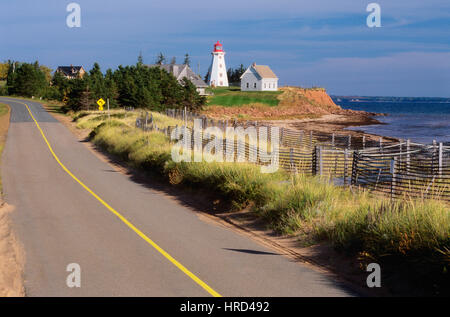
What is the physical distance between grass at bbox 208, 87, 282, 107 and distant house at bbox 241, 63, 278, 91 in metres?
3.43

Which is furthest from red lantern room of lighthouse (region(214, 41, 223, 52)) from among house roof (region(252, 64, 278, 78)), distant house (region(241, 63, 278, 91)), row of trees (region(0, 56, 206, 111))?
row of trees (region(0, 56, 206, 111))

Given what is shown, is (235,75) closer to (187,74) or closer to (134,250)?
(187,74)

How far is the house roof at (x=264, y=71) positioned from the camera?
4660 inches

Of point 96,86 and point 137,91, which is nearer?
point 137,91

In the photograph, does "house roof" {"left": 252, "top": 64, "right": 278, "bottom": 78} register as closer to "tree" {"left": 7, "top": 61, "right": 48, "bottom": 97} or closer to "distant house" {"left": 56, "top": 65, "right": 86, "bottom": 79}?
"tree" {"left": 7, "top": 61, "right": 48, "bottom": 97}

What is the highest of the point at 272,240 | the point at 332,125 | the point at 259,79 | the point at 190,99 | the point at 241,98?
the point at 259,79

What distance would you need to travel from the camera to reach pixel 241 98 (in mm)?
110375

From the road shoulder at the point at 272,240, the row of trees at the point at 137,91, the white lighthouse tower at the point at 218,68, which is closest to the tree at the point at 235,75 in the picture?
the white lighthouse tower at the point at 218,68

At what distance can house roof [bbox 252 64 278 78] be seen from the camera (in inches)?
4660

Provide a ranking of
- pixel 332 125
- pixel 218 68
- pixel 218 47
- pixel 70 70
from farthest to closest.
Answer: pixel 70 70 < pixel 218 68 < pixel 218 47 < pixel 332 125

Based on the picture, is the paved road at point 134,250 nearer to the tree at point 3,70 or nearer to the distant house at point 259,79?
the distant house at point 259,79

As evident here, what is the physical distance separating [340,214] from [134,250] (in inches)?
177

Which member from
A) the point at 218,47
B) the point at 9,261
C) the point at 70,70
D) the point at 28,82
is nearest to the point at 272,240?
the point at 9,261

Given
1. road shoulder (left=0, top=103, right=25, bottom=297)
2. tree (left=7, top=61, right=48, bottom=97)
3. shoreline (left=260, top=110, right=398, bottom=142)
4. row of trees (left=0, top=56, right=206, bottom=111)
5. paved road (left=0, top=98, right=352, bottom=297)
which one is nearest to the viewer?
road shoulder (left=0, top=103, right=25, bottom=297)
